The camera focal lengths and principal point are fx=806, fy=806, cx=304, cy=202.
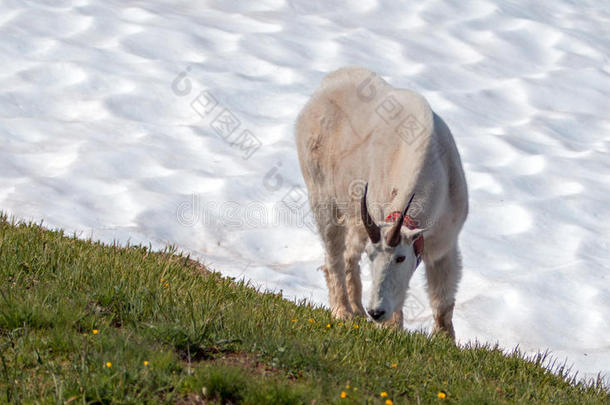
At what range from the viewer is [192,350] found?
3.91 metres

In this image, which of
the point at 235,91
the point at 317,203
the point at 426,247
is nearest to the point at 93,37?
the point at 235,91

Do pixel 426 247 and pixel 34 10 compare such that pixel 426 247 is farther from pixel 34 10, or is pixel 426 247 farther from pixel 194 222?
pixel 34 10

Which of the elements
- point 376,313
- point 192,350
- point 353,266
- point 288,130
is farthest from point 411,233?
point 288,130

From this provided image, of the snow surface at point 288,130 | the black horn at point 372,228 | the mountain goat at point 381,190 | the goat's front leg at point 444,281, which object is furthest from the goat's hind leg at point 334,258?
A: the black horn at point 372,228

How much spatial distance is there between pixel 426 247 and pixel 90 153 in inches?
235

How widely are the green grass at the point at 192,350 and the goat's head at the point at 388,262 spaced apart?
0.19 metres

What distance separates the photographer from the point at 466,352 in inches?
195

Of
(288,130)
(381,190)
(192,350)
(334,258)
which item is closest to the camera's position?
(192,350)

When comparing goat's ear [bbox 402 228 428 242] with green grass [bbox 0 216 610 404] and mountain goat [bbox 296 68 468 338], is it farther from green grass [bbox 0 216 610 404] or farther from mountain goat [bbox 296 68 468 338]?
green grass [bbox 0 216 610 404]

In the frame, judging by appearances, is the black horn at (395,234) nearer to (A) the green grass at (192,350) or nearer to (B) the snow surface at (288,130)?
(A) the green grass at (192,350)

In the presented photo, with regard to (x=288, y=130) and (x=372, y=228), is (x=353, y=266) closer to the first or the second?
(x=372, y=228)

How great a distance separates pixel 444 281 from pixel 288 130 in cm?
619

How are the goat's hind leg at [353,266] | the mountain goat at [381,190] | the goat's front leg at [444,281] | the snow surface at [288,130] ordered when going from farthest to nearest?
the snow surface at [288,130] < the goat's hind leg at [353,266] < the goat's front leg at [444,281] < the mountain goat at [381,190]

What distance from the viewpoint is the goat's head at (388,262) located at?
215 inches
